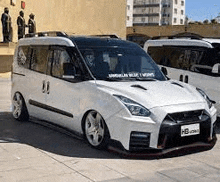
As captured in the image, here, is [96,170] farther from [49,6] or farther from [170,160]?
[49,6]

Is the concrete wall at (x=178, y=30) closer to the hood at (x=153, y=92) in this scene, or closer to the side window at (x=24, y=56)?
the side window at (x=24, y=56)

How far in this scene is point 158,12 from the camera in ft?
370

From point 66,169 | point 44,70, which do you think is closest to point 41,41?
point 44,70

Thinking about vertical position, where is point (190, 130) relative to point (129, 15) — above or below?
below

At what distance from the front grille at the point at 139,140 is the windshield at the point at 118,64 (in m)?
1.14

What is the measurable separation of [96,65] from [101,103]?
2.74ft

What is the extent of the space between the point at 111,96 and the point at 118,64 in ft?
3.32

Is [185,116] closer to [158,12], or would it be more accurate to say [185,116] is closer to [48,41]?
[48,41]

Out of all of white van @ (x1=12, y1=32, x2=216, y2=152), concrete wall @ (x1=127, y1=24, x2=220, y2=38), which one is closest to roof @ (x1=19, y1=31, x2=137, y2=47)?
white van @ (x1=12, y1=32, x2=216, y2=152)

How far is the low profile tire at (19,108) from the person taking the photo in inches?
302

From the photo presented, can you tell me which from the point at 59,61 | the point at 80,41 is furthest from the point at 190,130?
the point at 59,61

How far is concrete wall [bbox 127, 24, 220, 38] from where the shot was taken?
46844 millimetres

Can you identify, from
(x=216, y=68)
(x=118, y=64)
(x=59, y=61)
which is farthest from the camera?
(x=216, y=68)

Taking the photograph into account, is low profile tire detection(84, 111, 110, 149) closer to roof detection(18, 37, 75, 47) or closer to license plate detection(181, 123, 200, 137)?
license plate detection(181, 123, 200, 137)
